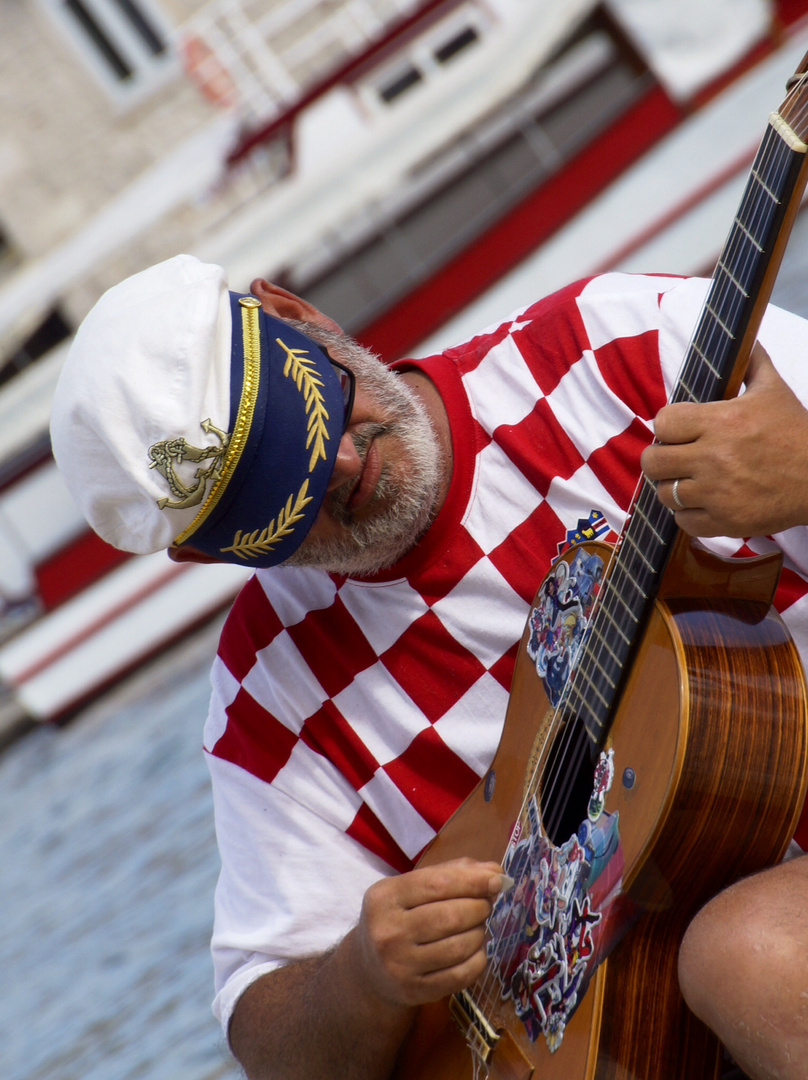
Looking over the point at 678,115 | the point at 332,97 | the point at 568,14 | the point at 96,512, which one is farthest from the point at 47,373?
the point at 96,512

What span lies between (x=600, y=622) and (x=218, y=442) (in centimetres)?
62

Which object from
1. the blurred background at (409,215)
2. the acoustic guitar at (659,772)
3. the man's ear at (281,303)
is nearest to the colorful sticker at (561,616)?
the acoustic guitar at (659,772)

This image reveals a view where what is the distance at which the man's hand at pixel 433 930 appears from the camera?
52.6 inches

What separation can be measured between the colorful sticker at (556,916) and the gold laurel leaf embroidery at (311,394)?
0.61m

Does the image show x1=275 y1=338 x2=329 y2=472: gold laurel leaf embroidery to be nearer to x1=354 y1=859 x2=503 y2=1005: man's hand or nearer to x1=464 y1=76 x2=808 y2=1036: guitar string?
x1=464 y1=76 x2=808 y2=1036: guitar string

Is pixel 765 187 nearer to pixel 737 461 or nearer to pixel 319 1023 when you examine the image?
pixel 737 461

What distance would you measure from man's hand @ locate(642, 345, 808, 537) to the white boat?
596 centimetres

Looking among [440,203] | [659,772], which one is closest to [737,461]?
[659,772]

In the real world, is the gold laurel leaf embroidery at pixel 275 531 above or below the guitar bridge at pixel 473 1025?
above

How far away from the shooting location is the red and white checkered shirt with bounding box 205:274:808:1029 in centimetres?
160

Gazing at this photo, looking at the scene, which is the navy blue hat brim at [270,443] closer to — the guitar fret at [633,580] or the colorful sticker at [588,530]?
the colorful sticker at [588,530]

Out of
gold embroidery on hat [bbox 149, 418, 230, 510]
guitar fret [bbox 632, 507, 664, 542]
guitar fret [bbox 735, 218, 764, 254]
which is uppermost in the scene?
gold embroidery on hat [bbox 149, 418, 230, 510]

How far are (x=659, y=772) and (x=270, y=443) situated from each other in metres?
0.75

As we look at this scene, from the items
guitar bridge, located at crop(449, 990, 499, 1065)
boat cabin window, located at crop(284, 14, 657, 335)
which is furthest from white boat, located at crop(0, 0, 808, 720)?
guitar bridge, located at crop(449, 990, 499, 1065)
